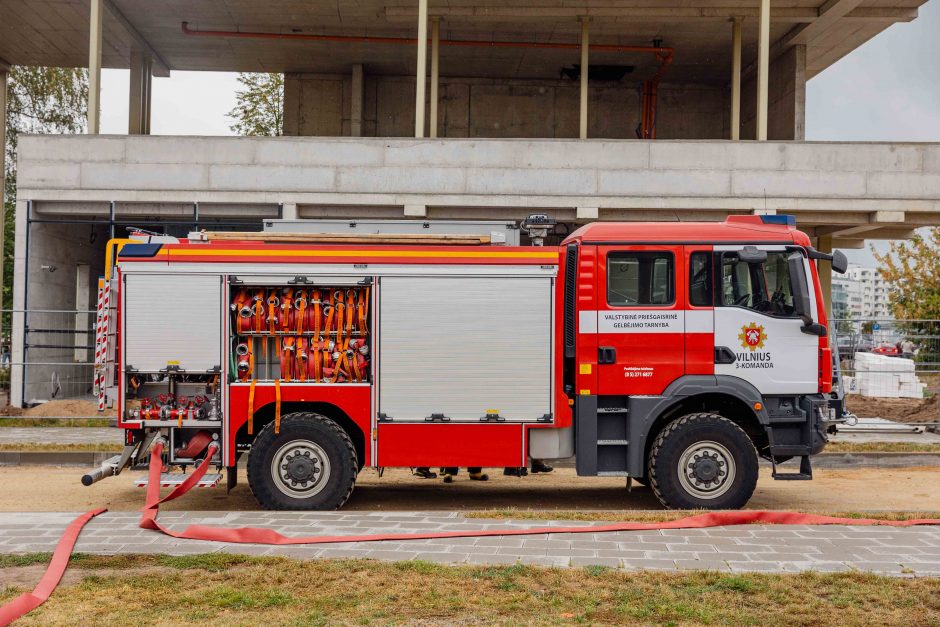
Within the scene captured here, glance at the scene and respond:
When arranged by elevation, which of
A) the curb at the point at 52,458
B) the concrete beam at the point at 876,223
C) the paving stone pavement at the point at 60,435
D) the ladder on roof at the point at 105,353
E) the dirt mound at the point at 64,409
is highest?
the concrete beam at the point at 876,223

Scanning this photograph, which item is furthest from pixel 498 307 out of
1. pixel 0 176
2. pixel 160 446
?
pixel 0 176

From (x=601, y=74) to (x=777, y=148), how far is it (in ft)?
32.2

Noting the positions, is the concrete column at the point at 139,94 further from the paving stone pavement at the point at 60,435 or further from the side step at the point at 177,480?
the side step at the point at 177,480

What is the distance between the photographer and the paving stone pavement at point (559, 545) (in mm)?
6789

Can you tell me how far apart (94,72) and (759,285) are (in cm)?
1547

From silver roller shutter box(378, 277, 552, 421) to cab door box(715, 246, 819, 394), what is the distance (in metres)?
1.76

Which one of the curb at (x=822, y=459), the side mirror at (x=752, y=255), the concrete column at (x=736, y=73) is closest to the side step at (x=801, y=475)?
the side mirror at (x=752, y=255)

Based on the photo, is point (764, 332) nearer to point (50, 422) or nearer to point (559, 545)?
point (559, 545)

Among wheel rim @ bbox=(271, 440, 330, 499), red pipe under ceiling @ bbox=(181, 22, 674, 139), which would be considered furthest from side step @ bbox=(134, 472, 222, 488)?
red pipe under ceiling @ bbox=(181, 22, 674, 139)

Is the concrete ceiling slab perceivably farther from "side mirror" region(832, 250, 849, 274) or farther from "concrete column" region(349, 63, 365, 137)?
"side mirror" region(832, 250, 849, 274)

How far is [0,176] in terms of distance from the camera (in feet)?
84.6

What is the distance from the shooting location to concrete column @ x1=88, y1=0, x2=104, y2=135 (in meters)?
19.0

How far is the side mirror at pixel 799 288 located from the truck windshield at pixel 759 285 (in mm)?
41

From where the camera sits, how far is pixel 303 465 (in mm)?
9227
